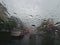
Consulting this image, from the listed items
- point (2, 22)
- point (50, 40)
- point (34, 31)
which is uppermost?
point (2, 22)

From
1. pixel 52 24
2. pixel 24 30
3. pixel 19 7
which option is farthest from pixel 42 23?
pixel 19 7

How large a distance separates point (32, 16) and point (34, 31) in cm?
20

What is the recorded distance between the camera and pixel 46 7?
1.93 meters

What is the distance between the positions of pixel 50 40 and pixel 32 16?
15.0 inches

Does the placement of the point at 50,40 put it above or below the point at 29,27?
below

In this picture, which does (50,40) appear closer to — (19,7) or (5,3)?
(19,7)

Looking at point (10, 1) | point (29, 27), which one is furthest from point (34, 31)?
point (10, 1)

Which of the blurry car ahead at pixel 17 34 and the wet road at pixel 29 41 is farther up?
the blurry car ahead at pixel 17 34

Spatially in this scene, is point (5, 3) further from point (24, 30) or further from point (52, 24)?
point (52, 24)

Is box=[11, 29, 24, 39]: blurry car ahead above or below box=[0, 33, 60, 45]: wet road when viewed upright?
above

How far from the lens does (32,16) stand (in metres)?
1.89

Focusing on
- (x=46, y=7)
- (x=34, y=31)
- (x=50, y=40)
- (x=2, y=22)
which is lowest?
(x=50, y=40)

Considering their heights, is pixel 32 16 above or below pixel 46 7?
below

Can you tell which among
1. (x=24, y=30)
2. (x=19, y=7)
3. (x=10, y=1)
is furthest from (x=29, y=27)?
(x=10, y=1)
